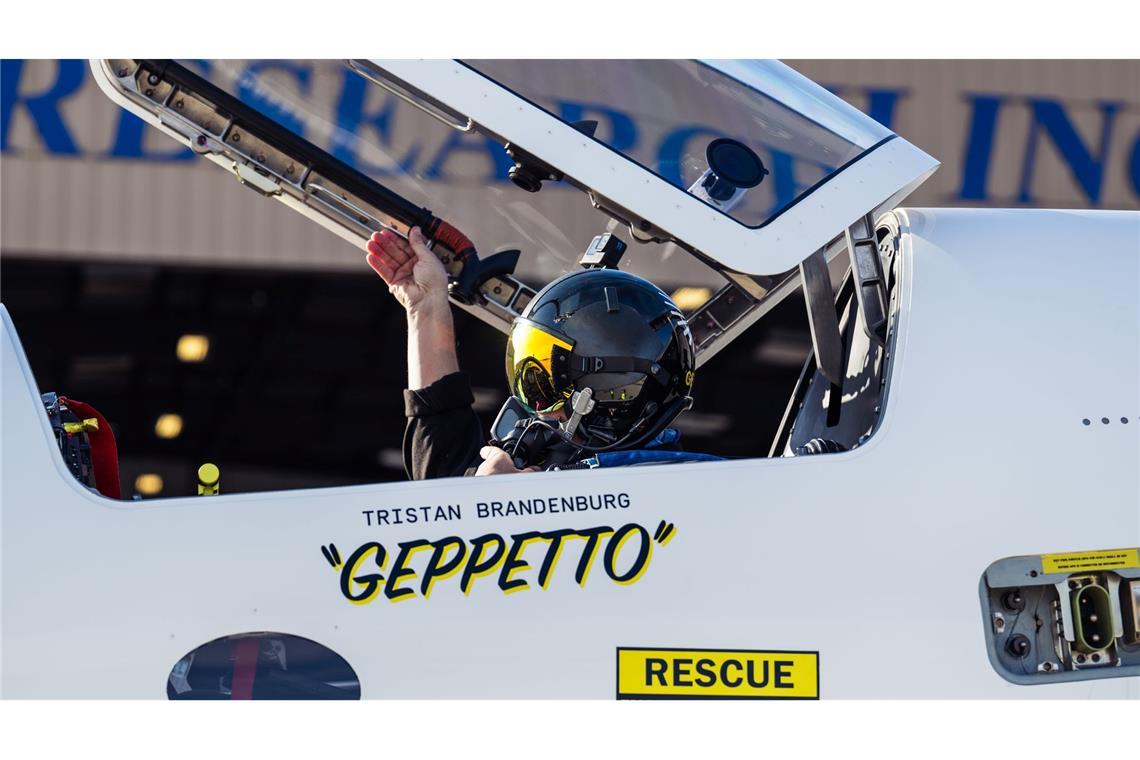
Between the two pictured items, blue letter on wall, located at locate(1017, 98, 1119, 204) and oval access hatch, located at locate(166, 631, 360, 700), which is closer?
oval access hatch, located at locate(166, 631, 360, 700)

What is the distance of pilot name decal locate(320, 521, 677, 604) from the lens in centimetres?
203

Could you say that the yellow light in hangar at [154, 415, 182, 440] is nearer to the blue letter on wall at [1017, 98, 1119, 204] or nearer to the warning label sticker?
the blue letter on wall at [1017, 98, 1119, 204]

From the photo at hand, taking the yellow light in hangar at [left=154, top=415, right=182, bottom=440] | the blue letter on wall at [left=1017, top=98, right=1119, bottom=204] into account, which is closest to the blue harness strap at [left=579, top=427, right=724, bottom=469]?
the blue letter on wall at [left=1017, top=98, right=1119, bottom=204]

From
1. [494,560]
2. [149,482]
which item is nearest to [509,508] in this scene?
[494,560]

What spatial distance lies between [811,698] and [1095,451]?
2.03 feet

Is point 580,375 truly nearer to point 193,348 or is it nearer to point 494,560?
point 494,560

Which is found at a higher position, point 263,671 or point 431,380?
point 431,380

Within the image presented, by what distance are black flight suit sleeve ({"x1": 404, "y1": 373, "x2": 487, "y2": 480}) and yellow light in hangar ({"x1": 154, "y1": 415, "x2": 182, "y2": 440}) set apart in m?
9.21

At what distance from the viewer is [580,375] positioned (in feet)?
8.34

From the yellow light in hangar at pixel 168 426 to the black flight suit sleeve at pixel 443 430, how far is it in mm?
9206

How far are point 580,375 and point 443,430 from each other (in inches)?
11.6

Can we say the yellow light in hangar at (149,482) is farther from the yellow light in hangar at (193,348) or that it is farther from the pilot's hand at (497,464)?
the pilot's hand at (497,464)

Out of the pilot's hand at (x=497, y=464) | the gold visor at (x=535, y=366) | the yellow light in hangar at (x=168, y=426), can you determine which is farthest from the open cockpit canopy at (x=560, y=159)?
the yellow light in hangar at (x=168, y=426)

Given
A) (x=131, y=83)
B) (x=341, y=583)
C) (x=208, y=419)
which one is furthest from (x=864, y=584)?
(x=208, y=419)
